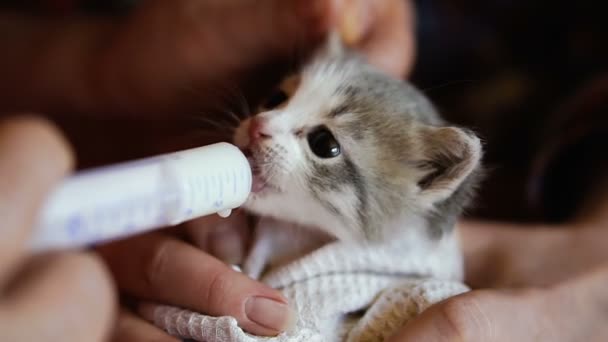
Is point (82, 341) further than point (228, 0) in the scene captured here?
No

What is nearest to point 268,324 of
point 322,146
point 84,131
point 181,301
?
point 181,301

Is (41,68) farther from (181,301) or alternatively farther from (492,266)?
(492,266)

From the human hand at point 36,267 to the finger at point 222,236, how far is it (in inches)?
18.7

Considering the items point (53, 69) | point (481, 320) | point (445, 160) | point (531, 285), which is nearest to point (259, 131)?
point (445, 160)

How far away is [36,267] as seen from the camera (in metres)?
0.60

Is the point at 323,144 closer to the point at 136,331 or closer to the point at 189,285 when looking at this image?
the point at 189,285

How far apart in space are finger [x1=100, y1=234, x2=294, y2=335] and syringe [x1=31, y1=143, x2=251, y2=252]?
0.20m

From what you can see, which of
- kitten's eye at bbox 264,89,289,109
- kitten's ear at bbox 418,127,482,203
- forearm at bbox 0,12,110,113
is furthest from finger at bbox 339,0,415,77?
forearm at bbox 0,12,110,113

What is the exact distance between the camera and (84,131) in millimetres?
1889

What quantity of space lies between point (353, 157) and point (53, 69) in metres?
1.16

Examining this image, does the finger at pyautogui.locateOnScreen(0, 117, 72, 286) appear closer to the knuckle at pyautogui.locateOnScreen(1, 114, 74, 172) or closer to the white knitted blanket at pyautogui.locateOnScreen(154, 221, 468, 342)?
the knuckle at pyautogui.locateOnScreen(1, 114, 74, 172)

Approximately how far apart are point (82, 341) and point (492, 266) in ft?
3.59

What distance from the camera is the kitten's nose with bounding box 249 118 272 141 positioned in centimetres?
99

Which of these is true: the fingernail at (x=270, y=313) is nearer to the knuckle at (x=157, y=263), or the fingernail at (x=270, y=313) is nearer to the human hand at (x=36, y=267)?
the knuckle at (x=157, y=263)
